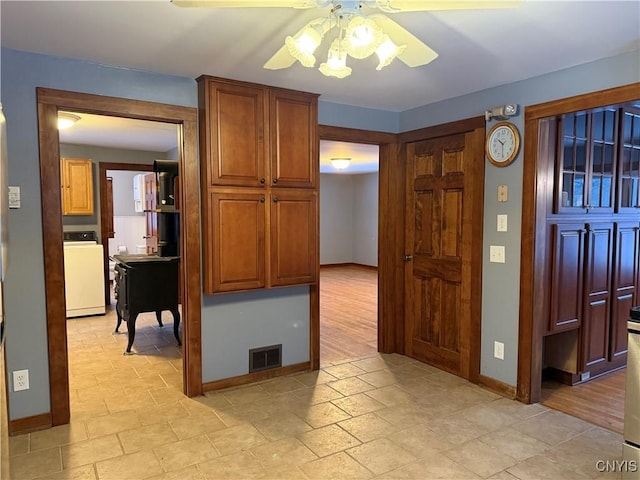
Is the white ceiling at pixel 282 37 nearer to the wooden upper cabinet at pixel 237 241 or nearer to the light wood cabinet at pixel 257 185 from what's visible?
the light wood cabinet at pixel 257 185

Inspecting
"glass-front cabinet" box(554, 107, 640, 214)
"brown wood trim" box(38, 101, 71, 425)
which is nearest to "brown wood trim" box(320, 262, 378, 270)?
"glass-front cabinet" box(554, 107, 640, 214)

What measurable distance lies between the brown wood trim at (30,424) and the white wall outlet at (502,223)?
3222mm

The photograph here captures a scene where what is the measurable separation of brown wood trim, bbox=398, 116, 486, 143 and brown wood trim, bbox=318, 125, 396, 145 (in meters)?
0.15

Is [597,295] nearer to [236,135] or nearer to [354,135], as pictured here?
[354,135]

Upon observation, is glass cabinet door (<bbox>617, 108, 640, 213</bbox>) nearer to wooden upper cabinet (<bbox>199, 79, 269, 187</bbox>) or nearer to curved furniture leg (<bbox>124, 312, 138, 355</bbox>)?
wooden upper cabinet (<bbox>199, 79, 269, 187</bbox>)

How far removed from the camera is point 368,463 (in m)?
2.37

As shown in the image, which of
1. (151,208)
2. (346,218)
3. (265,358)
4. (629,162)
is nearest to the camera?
(265,358)

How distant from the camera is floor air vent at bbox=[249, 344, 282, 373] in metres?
3.48

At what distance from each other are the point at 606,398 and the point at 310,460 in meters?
2.27

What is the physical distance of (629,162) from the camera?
365cm

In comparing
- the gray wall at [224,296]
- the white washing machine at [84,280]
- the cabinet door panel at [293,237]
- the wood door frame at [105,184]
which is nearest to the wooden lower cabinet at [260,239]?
the cabinet door panel at [293,237]

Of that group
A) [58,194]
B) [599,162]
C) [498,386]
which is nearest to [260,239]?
[58,194]

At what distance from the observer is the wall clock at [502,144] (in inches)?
123

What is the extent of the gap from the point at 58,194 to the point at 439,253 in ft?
9.29
